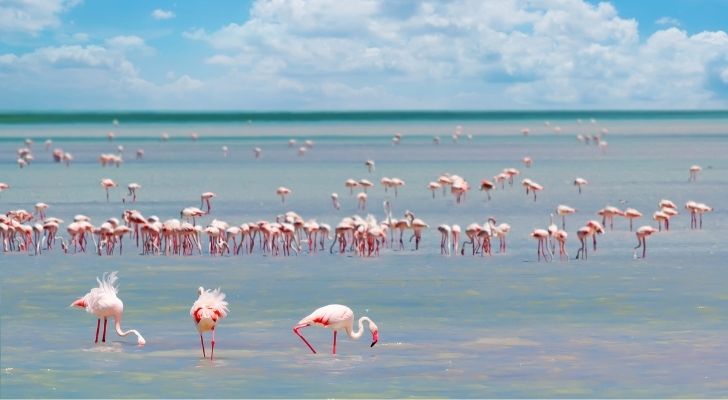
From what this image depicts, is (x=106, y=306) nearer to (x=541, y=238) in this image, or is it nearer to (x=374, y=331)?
(x=374, y=331)

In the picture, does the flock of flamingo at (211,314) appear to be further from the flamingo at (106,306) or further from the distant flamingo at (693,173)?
the distant flamingo at (693,173)

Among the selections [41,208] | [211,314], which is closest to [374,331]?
[211,314]

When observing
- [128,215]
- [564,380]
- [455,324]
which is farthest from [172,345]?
[128,215]

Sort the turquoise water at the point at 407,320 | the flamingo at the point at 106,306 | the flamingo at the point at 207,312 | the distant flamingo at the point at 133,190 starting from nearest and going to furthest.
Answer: the turquoise water at the point at 407,320, the flamingo at the point at 207,312, the flamingo at the point at 106,306, the distant flamingo at the point at 133,190

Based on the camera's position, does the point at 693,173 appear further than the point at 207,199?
Yes

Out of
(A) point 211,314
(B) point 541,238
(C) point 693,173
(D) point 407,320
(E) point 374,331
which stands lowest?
(D) point 407,320

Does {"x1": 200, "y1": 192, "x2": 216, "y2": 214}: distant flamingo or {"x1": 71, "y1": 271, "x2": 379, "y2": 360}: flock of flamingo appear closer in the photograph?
{"x1": 71, "y1": 271, "x2": 379, "y2": 360}: flock of flamingo

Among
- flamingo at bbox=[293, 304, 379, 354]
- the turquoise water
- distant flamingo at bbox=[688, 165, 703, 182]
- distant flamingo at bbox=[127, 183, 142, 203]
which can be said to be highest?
distant flamingo at bbox=[688, 165, 703, 182]

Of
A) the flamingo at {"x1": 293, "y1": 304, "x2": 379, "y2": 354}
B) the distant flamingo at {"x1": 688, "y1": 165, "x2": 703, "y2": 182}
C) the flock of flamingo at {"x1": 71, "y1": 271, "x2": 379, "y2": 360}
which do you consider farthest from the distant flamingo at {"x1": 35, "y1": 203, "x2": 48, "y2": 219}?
the distant flamingo at {"x1": 688, "y1": 165, "x2": 703, "y2": 182}

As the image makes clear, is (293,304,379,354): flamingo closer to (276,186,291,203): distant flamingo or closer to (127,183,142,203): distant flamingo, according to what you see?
(276,186,291,203): distant flamingo

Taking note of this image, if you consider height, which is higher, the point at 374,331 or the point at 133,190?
the point at 133,190

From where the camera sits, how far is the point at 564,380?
1050cm

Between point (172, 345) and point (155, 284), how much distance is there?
13.7 feet

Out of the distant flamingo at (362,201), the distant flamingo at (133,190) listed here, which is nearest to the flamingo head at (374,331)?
the distant flamingo at (362,201)
